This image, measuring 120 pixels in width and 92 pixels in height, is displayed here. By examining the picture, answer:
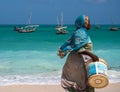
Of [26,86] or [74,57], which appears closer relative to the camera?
[74,57]

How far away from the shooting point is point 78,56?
167 inches

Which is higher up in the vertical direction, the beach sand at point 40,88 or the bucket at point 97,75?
the bucket at point 97,75

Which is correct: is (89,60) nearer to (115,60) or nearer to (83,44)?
(83,44)

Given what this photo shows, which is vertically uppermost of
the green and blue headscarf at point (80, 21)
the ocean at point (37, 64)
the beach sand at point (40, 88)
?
the green and blue headscarf at point (80, 21)

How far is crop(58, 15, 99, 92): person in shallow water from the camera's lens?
13.7 ft

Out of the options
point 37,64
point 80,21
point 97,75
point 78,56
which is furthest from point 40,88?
point 37,64

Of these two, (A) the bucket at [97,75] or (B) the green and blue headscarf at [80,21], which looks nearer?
(A) the bucket at [97,75]

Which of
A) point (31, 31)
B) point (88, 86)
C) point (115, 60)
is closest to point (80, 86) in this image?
point (88, 86)

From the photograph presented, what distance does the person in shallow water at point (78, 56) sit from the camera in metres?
4.17

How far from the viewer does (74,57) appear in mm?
4273

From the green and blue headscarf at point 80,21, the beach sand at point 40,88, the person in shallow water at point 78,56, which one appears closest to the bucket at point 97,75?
the person in shallow water at point 78,56

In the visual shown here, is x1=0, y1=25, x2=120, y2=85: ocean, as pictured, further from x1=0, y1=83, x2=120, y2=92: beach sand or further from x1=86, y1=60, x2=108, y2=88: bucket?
x1=86, y1=60, x2=108, y2=88: bucket

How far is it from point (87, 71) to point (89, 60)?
0.41 feet

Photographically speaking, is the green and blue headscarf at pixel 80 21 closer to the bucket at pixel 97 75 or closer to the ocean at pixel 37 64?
the bucket at pixel 97 75
